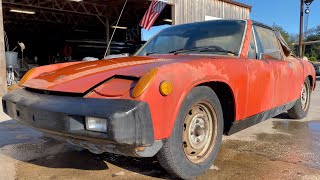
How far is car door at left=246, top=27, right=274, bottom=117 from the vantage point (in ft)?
11.1

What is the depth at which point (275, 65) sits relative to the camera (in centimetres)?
398

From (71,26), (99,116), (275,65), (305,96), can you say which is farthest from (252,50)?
(71,26)

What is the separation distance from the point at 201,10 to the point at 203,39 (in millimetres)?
12379

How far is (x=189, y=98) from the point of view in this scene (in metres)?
2.61

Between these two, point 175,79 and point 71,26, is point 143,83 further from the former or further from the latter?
point 71,26

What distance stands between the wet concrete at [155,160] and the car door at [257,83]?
499 millimetres

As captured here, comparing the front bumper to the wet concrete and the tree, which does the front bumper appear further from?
the tree

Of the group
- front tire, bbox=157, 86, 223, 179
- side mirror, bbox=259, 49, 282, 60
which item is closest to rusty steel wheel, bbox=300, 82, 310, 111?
side mirror, bbox=259, 49, 282, 60

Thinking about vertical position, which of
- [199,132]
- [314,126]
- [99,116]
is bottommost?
[314,126]

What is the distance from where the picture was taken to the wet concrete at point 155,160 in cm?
293

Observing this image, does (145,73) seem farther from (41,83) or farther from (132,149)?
(41,83)

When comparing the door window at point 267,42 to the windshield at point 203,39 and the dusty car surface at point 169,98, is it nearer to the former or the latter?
the dusty car surface at point 169,98

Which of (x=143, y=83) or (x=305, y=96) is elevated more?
(x=143, y=83)

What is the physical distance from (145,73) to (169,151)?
0.62 meters
